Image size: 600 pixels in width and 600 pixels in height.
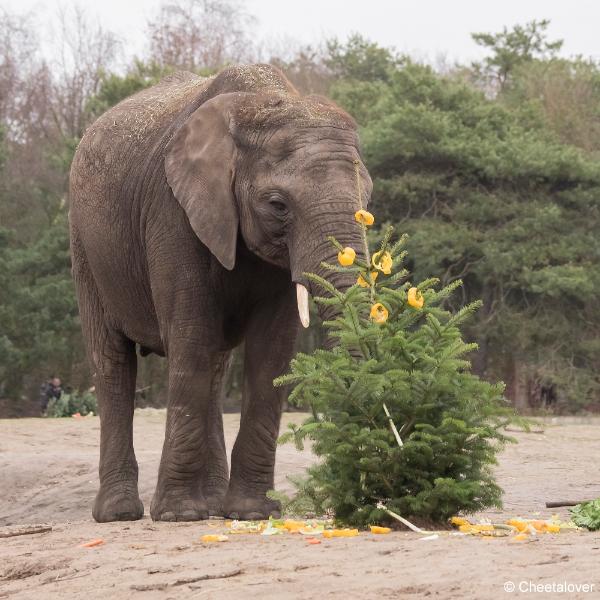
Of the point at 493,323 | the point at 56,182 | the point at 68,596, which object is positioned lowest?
the point at 68,596

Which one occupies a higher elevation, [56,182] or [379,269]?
[56,182]

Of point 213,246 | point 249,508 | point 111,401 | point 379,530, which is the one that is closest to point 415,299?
point 379,530

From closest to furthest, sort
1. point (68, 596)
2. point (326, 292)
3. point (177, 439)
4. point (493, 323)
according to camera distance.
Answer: point (68, 596) → point (326, 292) → point (177, 439) → point (493, 323)

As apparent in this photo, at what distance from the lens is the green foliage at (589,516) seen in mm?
6875

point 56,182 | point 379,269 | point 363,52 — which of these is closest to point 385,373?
point 379,269

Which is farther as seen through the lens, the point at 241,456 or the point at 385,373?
the point at 241,456

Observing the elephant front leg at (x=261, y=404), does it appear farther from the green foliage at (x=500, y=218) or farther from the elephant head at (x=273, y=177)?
the green foliage at (x=500, y=218)

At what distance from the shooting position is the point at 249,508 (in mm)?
9148

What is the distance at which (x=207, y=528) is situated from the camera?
8180mm

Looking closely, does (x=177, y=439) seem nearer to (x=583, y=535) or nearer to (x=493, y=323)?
(x=583, y=535)

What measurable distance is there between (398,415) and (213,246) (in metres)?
2.22

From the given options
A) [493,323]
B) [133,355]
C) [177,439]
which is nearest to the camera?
[177,439]

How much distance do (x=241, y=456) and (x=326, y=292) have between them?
181cm

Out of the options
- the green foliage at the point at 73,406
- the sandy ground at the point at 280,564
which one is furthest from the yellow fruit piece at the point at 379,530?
the green foliage at the point at 73,406
